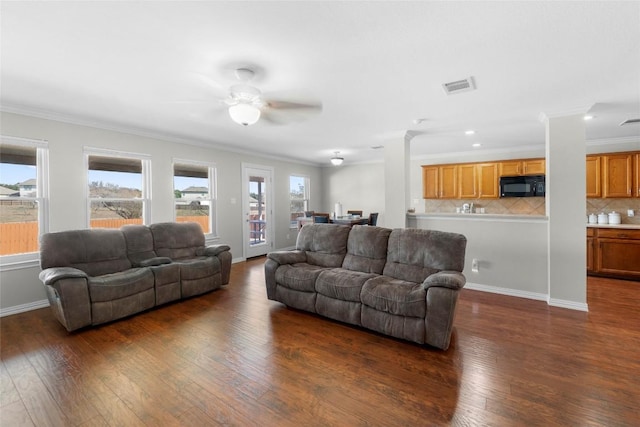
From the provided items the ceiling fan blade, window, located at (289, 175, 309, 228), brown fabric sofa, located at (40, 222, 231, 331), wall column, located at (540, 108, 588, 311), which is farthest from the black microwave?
brown fabric sofa, located at (40, 222, 231, 331)

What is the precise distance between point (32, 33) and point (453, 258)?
395 cm

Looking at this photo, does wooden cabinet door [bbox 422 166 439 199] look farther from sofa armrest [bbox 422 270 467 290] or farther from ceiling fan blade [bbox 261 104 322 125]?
sofa armrest [bbox 422 270 467 290]

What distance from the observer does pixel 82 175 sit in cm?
407

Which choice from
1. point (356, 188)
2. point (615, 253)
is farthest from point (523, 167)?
point (356, 188)

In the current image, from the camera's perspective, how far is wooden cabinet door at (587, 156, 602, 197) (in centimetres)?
524

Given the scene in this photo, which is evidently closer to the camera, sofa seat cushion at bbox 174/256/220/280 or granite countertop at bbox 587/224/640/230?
sofa seat cushion at bbox 174/256/220/280

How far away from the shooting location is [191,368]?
232cm

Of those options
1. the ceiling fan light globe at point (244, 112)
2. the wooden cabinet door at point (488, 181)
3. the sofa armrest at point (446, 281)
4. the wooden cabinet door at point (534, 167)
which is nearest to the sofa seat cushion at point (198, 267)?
the ceiling fan light globe at point (244, 112)

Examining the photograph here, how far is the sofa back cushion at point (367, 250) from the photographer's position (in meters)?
3.52

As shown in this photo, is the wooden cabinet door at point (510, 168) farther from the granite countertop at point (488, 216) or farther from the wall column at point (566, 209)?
the wall column at point (566, 209)

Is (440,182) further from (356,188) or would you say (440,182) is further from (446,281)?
(446,281)

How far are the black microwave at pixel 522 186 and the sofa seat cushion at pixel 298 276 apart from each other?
4.65m

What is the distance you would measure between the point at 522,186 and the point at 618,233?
1.62m

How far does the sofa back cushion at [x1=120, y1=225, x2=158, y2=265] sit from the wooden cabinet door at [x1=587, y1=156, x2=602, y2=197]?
749 centimetres
